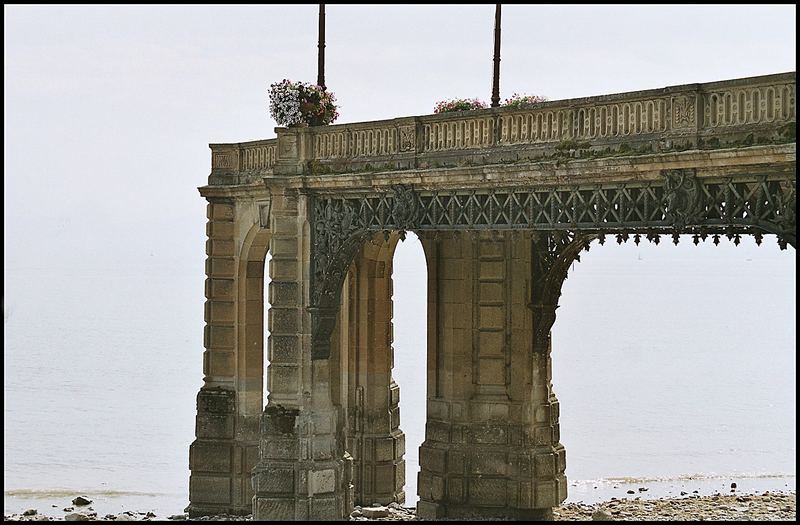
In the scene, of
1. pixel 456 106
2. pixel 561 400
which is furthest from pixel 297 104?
pixel 561 400

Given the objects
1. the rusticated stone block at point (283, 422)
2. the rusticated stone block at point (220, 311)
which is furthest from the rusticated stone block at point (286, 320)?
the rusticated stone block at point (220, 311)

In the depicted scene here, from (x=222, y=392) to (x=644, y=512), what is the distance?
716cm

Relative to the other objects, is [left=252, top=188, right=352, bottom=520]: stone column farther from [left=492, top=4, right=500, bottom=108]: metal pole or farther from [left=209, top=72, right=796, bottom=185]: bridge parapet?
[left=492, top=4, right=500, bottom=108]: metal pole

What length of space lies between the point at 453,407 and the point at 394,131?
189 inches

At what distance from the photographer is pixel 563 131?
20.9 meters

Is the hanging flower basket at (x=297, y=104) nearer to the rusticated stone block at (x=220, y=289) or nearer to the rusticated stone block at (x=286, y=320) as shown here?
Answer: the rusticated stone block at (x=286, y=320)

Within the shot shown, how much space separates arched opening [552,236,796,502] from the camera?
41.0 metres

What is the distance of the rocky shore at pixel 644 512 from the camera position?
27930mm

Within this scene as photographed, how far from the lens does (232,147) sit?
29.0 metres

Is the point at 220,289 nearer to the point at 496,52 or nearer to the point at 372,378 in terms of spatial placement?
the point at 372,378

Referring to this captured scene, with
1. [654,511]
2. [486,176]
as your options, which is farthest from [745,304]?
[486,176]

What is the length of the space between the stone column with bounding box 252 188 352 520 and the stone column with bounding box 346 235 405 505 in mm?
3838

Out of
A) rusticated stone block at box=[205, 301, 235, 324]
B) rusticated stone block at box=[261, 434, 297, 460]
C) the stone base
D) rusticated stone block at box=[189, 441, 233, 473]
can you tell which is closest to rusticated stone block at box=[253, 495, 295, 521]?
rusticated stone block at box=[261, 434, 297, 460]

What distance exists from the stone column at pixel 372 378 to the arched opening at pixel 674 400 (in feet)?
22.8
